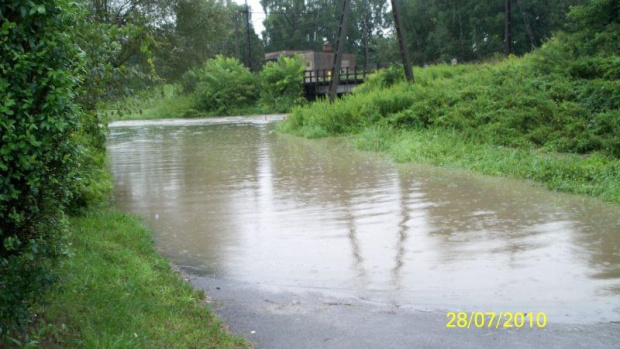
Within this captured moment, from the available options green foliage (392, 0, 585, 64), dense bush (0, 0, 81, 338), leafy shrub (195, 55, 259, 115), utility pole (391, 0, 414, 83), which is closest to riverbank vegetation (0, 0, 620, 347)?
dense bush (0, 0, 81, 338)

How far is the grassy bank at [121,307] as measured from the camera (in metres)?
4.74

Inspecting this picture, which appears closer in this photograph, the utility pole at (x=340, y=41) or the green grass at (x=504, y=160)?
the green grass at (x=504, y=160)

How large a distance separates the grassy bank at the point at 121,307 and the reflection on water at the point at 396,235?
1.19 metres

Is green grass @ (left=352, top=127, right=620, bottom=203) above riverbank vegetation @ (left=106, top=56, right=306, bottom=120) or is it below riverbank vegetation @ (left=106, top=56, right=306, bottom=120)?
below

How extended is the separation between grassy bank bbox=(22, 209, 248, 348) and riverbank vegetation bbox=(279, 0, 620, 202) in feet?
26.0

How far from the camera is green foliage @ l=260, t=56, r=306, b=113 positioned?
5131 centimetres

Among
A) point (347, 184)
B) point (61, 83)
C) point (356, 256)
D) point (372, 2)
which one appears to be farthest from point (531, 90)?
point (372, 2)

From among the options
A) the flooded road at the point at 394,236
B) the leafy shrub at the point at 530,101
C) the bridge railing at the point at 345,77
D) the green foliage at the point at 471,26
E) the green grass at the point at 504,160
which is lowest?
the flooded road at the point at 394,236

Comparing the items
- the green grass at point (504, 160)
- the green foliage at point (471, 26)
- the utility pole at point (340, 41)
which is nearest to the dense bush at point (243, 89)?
the green foliage at point (471, 26)

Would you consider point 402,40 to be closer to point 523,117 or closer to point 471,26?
point 523,117

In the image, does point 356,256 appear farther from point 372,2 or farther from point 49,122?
point 372,2

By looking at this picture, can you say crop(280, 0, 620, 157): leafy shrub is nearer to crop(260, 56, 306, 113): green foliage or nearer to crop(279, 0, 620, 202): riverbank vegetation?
crop(279, 0, 620, 202): riverbank vegetation

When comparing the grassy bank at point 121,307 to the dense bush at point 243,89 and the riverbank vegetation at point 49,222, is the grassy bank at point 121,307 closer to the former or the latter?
the riverbank vegetation at point 49,222

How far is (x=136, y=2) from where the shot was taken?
2206 centimetres
